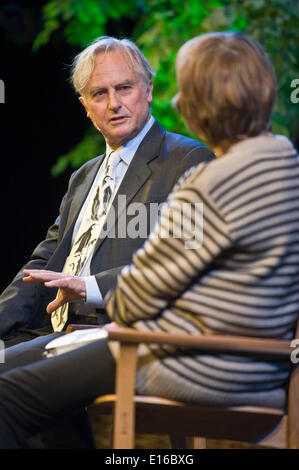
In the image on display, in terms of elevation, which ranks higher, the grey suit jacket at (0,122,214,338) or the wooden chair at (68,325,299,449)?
the grey suit jacket at (0,122,214,338)

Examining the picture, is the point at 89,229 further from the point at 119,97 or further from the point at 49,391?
the point at 49,391

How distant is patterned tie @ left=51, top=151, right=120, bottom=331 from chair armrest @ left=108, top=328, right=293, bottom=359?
3.13 ft

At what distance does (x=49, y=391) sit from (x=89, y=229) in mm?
989

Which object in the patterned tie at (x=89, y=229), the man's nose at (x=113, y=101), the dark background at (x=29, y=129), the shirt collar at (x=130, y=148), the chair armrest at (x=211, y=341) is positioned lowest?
the chair armrest at (x=211, y=341)

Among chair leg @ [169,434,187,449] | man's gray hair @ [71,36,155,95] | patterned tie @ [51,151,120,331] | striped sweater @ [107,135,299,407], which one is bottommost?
chair leg @ [169,434,187,449]

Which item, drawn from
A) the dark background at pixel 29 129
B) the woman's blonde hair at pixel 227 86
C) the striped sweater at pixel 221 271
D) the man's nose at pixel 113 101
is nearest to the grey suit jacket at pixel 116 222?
the man's nose at pixel 113 101

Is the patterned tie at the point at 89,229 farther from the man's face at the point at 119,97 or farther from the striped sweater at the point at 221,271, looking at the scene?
the striped sweater at the point at 221,271

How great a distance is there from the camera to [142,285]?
1.59 m

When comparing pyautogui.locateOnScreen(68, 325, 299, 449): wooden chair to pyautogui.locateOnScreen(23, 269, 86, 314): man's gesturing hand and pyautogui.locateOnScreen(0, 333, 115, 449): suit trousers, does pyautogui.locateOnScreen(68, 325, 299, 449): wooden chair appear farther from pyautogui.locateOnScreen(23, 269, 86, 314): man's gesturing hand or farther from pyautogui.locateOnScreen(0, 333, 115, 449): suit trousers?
pyautogui.locateOnScreen(23, 269, 86, 314): man's gesturing hand

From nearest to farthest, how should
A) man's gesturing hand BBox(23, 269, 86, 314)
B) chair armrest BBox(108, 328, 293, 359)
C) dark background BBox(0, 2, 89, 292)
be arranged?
chair armrest BBox(108, 328, 293, 359) < man's gesturing hand BBox(23, 269, 86, 314) < dark background BBox(0, 2, 89, 292)

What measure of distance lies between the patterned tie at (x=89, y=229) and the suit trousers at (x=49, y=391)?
2.55 feet

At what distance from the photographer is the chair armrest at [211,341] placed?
4.95 ft

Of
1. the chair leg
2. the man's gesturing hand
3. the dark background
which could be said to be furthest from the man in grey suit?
the dark background

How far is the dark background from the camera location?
5.48 m
